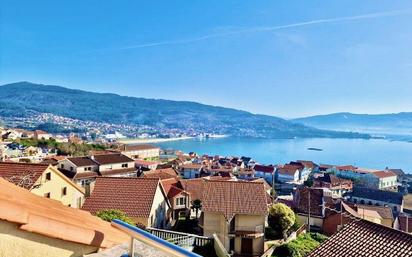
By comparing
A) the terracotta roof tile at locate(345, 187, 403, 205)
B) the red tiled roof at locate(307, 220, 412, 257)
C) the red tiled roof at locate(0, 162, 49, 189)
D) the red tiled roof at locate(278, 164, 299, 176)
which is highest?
the red tiled roof at locate(0, 162, 49, 189)

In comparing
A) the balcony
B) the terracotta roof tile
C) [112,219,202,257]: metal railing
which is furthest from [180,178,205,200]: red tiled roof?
the terracotta roof tile

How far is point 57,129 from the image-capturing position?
191125 millimetres

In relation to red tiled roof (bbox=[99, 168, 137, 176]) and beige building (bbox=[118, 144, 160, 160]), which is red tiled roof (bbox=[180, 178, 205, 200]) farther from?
beige building (bbox=[118, 144, 160, 160])

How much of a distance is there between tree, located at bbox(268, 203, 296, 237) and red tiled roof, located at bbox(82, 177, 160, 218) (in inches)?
325

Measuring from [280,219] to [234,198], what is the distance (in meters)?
4.01

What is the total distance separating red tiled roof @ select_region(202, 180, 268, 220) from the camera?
2059 centimetres

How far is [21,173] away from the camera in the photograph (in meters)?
17.2

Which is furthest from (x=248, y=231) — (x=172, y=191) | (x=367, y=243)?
(x=367, y=243)

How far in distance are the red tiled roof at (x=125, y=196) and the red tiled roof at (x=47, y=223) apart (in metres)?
17.1

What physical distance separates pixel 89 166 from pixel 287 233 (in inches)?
1122

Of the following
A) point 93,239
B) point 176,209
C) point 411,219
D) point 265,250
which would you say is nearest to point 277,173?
point 411,219

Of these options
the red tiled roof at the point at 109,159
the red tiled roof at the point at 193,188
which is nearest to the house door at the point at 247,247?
the red tiled roof at the point at 193,188

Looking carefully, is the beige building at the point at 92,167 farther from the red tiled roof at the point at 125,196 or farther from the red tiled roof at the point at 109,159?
the red tiled roof at the point at 125,196

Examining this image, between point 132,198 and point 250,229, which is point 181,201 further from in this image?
point 250,229
